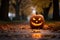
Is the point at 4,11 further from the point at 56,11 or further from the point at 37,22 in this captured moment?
the point at 37,22

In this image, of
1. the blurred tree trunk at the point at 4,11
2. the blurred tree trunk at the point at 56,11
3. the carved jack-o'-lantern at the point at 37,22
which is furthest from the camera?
the blurred tree trunk at the point at 56,11

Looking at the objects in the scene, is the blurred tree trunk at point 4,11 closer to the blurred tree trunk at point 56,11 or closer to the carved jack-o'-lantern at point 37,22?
the blurred tree trunk at point 56,11

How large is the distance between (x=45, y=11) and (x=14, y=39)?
33.2m

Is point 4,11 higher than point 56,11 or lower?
higher

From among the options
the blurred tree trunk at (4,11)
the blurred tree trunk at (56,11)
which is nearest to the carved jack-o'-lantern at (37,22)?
the blurred tree trunk at (4,11)

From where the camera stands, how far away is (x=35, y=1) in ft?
127

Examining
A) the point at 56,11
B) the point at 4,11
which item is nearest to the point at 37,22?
the point at 4,11

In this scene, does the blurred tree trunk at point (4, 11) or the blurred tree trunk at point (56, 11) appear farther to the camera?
the blurred tree trunk at point (56, 11)

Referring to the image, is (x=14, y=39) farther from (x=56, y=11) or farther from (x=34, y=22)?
(x=56, y=11)

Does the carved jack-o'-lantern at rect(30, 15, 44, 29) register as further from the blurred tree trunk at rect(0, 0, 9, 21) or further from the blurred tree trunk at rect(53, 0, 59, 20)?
the blurred tree trunk at rect(53, 0, 59, 20)

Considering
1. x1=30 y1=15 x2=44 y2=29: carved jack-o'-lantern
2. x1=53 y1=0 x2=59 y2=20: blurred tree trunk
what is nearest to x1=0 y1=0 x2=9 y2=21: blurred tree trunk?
x1=53 y1=0 x2=59 y2=20: blurred tree trunk

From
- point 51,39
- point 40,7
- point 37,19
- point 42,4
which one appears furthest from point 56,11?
point 51,39

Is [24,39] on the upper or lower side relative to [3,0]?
lower

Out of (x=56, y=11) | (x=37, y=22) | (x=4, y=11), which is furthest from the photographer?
(x=56, y=11)
